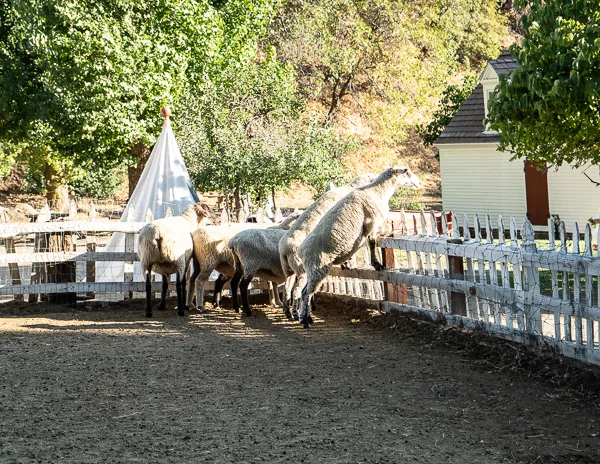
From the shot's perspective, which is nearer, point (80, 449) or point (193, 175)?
point (80, 449)

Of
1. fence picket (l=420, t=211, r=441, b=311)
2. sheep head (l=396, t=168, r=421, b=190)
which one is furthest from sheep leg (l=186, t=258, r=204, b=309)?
fence picket (l=420, t=211, r=441, b=311)

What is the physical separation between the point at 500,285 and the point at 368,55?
107ft

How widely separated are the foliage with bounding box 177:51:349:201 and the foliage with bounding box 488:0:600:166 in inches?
332

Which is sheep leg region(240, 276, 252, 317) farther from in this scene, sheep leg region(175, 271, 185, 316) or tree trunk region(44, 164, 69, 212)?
tree trunk region(44, 164, 69, 212)

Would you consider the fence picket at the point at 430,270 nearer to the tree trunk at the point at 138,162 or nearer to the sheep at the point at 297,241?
the sheep at the point at 297,241

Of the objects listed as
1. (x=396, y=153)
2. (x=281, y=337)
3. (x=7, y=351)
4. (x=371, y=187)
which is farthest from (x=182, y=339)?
(x=396, y=153)

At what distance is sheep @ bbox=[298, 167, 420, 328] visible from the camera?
9859 mm

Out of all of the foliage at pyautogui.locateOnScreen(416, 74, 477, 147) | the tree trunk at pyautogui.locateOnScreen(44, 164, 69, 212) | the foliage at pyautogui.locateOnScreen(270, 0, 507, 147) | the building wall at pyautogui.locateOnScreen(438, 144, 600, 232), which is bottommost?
Result: the building wall at pyautogui.locateOnScreen(438, 144, 600, 232)

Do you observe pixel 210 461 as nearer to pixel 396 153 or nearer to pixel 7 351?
pixel 7 351

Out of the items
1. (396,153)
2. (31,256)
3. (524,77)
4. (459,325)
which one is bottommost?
(459,325)

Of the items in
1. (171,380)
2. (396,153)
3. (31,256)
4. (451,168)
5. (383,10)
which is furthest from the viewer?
(396,153)

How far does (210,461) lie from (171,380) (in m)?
2.34

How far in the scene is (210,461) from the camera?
17.5 ft

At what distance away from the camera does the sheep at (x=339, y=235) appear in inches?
388
